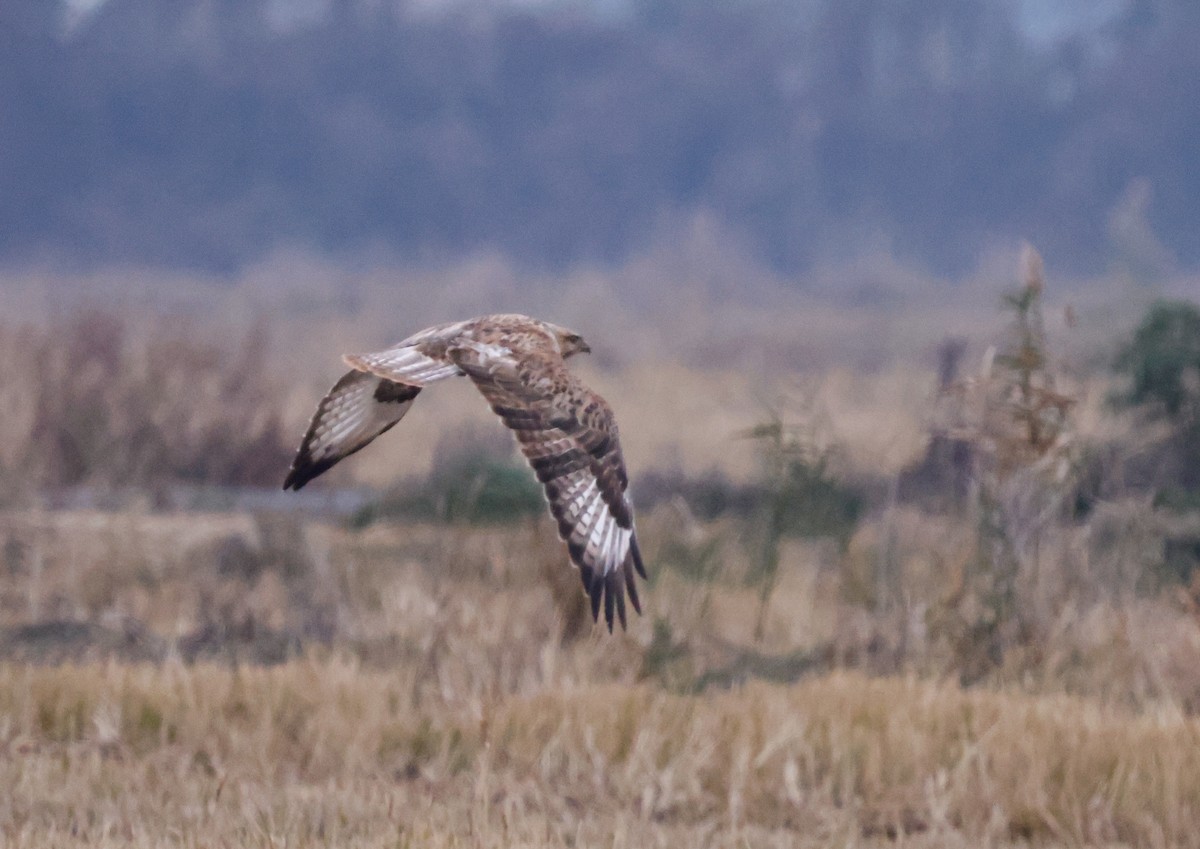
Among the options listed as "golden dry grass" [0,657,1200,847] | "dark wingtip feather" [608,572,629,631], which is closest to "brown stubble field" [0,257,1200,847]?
"golden dry grass" [0,657,1200,847]

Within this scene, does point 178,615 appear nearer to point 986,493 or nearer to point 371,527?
point 371,527

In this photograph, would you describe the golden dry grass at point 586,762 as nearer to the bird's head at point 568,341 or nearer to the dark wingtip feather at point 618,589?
the dark wingtip feather at point 618,589

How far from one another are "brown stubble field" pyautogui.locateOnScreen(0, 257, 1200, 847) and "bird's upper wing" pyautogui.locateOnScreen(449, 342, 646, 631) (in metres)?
1.02

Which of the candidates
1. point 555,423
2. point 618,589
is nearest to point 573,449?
point 555,423

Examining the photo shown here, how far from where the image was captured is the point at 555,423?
16.5ft

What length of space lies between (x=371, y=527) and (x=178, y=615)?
3.04m

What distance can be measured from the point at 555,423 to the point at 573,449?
0.09 meters

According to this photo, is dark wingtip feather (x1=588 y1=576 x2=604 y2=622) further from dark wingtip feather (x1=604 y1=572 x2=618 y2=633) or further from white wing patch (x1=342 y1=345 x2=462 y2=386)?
white wing patch (x1=342 y1=345 x2=462 y2=386)

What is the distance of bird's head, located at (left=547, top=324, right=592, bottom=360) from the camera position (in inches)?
221

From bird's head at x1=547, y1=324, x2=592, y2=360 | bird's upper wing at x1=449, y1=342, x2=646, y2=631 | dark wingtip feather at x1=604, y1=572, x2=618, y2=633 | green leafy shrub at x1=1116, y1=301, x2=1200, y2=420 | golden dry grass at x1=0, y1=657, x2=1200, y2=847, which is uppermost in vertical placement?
green leafy shrub at x1=1116, y1=301, x2=1200, y2=420

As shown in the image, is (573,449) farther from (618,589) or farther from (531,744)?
(531,744)

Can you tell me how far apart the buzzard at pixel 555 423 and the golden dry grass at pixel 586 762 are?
52.4 inches

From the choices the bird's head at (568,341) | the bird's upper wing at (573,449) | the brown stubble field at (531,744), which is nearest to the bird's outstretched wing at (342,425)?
the bird's upper wing at (573,449)

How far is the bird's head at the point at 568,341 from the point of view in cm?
561
